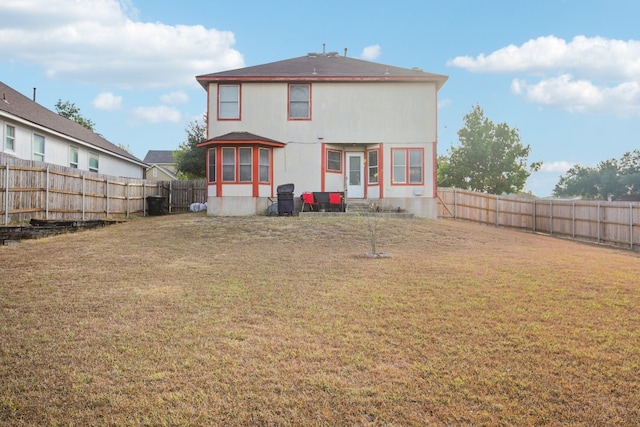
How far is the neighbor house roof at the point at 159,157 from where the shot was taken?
231 ft

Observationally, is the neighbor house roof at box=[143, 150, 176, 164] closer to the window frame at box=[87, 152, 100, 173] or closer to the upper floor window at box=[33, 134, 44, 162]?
the window frame at box=[87, 152, 100, 173]

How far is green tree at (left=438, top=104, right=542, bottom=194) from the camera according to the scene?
43.8 metres

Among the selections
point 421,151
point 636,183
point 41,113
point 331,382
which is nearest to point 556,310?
point 331,382

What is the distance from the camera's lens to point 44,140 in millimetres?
22984

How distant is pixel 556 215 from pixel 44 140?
24705mm

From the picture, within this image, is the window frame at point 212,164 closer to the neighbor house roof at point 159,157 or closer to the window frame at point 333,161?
the window frame at point 333,161

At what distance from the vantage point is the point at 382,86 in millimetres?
21672

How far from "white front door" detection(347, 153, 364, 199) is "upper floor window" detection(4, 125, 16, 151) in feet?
47.0

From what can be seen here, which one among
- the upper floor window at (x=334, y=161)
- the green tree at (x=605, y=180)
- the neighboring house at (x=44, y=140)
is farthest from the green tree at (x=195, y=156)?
the green tree at (x=605, y=180)

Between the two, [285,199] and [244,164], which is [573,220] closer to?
[285,199]

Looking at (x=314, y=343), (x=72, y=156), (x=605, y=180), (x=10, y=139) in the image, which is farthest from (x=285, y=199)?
(x=605, y=180)

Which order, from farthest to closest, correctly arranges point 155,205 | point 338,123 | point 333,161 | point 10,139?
point 155,205 → point 333,161 → point 338,123 → point 10,139

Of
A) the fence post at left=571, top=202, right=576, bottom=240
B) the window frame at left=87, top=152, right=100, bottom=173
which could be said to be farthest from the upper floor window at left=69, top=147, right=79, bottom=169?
the fence post at left=571, top=202, right=576, bottom=240

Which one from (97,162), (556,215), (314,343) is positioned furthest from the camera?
(97,162)
